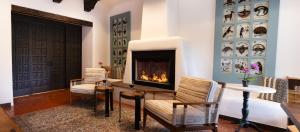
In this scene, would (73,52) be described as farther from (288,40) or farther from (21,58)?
(288,40)

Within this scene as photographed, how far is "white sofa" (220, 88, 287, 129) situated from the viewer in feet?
8.75

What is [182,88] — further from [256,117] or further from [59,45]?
[59,45]

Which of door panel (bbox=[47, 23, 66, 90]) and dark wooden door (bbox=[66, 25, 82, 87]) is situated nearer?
door panel (bbox=[47, 23, 66, 90])

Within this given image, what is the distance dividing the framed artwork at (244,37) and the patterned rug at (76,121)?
6.13 ft

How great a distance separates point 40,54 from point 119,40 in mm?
2279

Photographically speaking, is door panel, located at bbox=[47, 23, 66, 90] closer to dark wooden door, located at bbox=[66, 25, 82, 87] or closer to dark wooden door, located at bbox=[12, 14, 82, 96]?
dark wooden door, located at bbox=[12, 14, 82, 96]

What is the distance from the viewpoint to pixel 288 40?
2.98 m

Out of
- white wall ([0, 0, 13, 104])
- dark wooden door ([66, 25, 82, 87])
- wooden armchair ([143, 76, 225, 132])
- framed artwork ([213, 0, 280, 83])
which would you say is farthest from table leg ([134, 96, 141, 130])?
dark wooden door ([66, 25, 82, 87])

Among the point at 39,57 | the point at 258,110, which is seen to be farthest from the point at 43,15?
the point at 258,110

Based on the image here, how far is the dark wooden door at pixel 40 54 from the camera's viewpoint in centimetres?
475

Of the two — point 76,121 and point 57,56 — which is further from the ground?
point 57,56

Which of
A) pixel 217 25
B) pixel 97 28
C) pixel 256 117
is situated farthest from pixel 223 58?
pixel 97 28

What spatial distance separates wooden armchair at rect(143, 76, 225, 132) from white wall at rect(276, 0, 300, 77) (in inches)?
57.4

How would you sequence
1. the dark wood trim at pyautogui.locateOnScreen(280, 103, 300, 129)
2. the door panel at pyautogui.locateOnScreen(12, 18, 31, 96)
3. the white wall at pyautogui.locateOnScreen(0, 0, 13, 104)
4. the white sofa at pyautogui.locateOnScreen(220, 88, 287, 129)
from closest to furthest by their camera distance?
1. the dark wood trim at pyautogui.locateOnScreen(280, 103, 300, 129)
2. the white sofa at pyautogui.locateOnScreen(220, 88, 287, 129)
3. the white wall at pyautogui.locateOnScreen(0, 0, 13, 104)
4. the door panel at pyautogui.locateOnScreen(12, 18, 31, 96)
